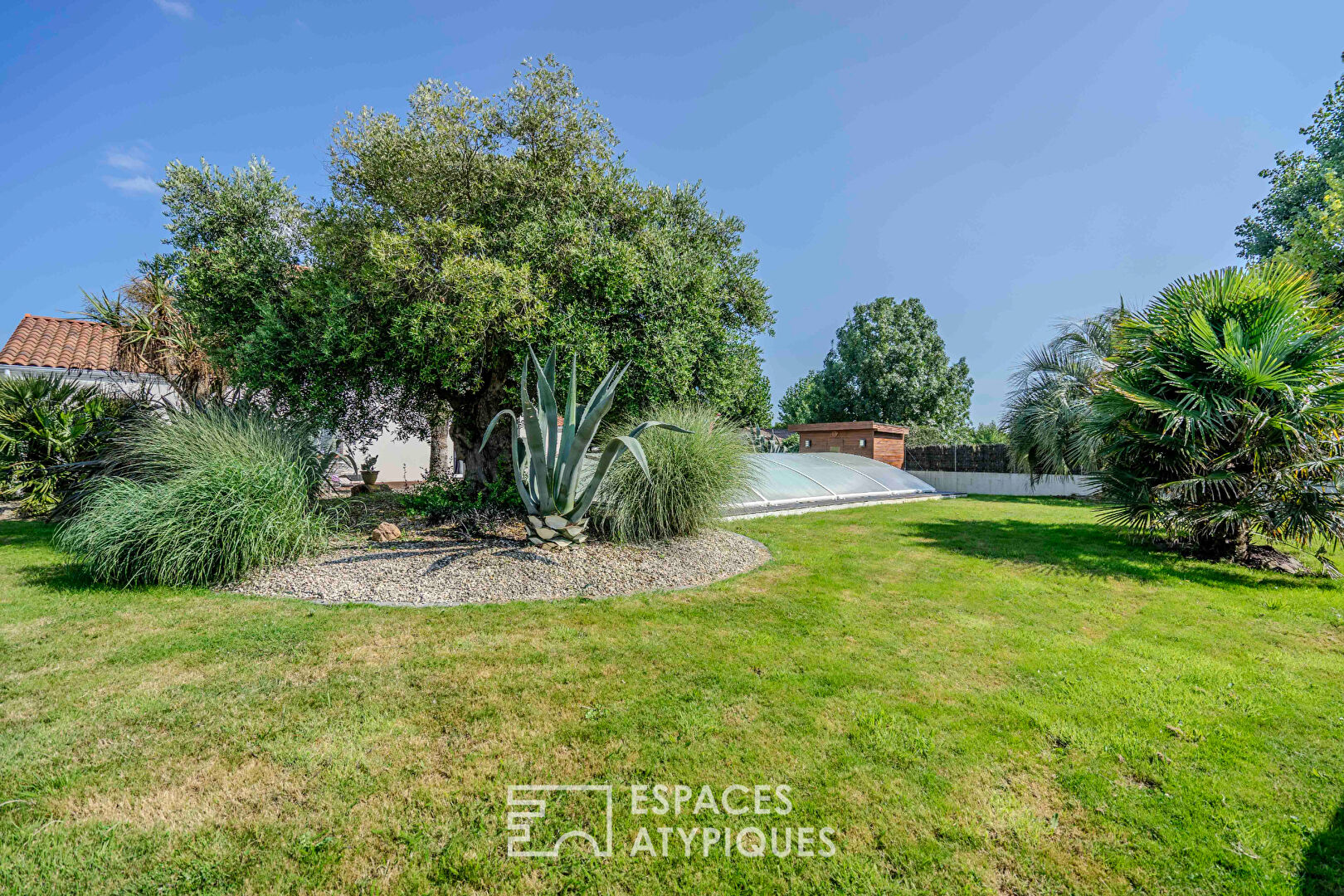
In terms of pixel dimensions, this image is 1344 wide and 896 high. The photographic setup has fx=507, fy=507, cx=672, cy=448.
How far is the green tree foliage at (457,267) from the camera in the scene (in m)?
6.70

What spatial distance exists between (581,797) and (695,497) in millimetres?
4691

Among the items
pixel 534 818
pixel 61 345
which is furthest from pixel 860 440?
pixel 61 345

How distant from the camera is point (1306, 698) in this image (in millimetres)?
3043

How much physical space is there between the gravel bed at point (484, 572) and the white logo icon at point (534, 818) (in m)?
2.71

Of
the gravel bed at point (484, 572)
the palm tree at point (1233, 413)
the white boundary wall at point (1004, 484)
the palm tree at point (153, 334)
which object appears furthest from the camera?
the white boundary wall at point (1004, 484)

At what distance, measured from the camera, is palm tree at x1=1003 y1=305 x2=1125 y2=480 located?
1475 centimetres

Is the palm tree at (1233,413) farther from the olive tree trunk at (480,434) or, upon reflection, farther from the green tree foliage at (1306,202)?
the olive tree trunk at (480,434)

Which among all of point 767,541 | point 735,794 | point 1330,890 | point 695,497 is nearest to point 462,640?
point 735,794

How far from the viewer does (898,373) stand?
2616 cm

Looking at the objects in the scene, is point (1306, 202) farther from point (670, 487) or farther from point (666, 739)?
point (666, 739)

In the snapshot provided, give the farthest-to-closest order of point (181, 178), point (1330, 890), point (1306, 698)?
point (181, 178)
point (1306, 698)
point (1330, 890)

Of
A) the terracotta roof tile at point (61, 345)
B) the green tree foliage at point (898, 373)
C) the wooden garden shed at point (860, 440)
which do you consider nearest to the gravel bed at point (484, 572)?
the terracotta roof tile at point (61, 345)

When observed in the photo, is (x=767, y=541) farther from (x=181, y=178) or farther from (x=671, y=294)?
(x=181, y=178)

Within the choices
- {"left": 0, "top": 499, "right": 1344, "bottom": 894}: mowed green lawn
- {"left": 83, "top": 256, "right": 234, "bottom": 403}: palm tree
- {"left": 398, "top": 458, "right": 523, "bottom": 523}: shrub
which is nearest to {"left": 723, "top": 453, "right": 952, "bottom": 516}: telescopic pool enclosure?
{"left": 398, "top": 458, "right": 523, "bottom": 523}: shrub
